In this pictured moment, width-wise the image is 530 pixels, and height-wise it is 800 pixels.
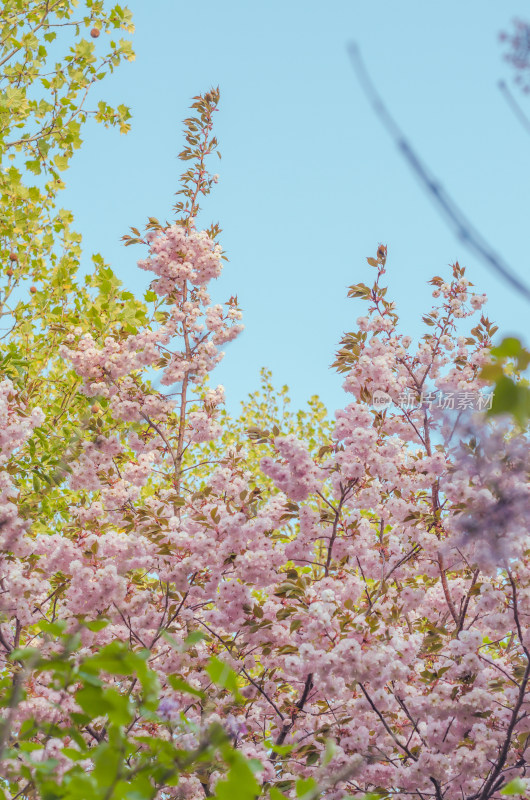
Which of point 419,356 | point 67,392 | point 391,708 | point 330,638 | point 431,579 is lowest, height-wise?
point 391,708

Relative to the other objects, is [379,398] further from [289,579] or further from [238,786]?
[238,786]

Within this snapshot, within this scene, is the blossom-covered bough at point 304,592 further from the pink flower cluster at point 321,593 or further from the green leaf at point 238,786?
the green leaf at point 238,786

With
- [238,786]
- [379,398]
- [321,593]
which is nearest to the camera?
[238,786]

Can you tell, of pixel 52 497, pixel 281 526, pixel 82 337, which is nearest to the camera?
pixel 281 526

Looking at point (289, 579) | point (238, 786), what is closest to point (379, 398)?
point (289, 579)

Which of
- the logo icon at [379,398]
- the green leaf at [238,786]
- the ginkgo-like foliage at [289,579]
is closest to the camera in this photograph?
the green leaf at [238,786]

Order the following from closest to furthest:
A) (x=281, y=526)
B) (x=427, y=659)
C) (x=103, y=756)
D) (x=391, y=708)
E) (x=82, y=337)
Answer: (x=103, y=756) < (x=391, y=708) < (x=281, y=526) < (x=427, y=659) < (x=82, y=337)

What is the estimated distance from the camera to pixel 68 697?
4371 mm

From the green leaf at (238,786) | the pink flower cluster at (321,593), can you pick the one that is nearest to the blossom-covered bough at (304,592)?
the pink flower cluster at (321,593)

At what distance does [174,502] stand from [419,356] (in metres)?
2.60

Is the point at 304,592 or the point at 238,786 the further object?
the point at 304,592

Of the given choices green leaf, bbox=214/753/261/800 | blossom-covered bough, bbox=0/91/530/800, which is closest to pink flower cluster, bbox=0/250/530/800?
blossom-covered bough, bbox=0/91/530/800

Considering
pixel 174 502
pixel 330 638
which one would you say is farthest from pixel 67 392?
pixel 330 638

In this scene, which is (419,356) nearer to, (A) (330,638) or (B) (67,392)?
(A) (330,638)
